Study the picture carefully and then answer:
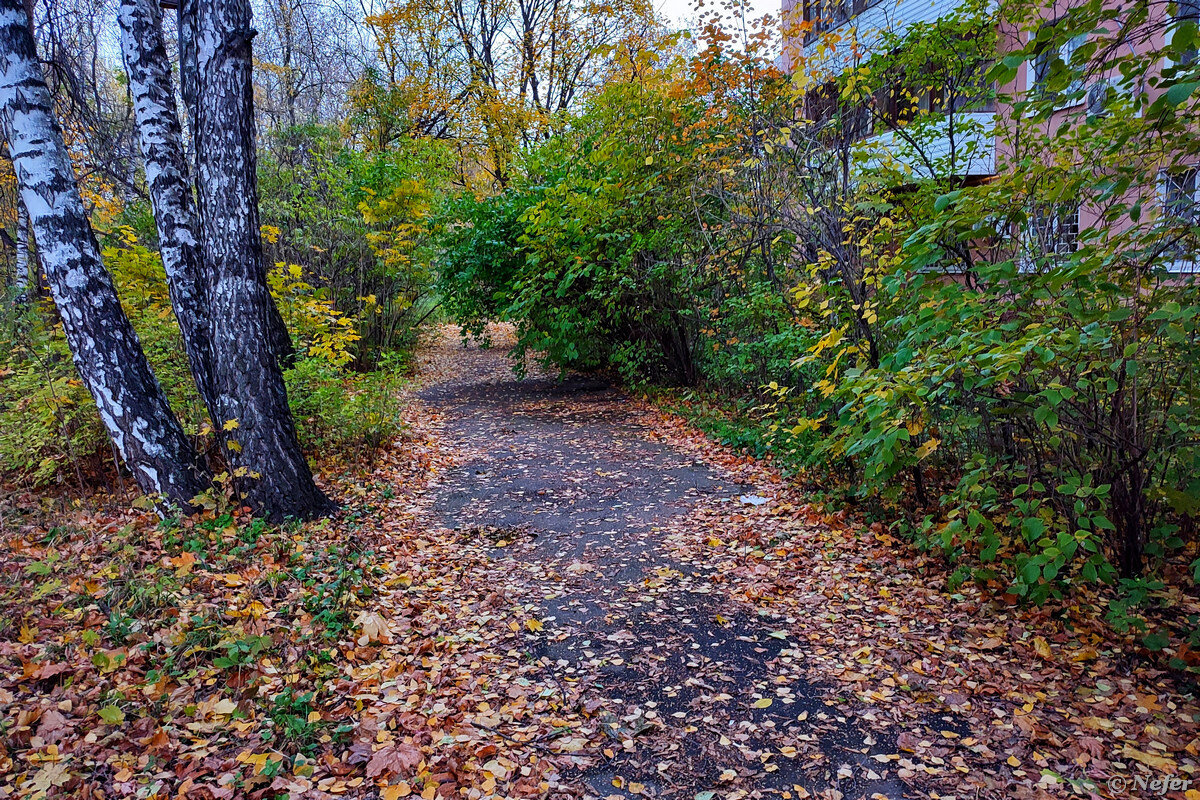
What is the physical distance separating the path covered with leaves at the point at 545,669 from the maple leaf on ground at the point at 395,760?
1 centimetres

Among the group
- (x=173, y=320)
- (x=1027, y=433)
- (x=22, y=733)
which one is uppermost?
(x=173, y=320)

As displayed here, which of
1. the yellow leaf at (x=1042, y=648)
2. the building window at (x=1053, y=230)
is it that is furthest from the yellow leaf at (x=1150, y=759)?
the building window at (x=1053, y=230)

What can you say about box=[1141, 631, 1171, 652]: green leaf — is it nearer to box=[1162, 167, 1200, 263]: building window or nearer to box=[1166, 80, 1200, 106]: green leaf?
box=[1162, 167, 1200, 263]: building window

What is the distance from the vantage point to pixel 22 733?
110 inches

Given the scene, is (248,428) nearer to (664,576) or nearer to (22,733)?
(22,733)

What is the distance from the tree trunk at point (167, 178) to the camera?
5434 mm

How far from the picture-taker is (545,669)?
3.80 m

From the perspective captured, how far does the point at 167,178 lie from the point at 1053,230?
715cm

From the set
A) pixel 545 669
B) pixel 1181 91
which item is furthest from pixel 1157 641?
pixel 545 669

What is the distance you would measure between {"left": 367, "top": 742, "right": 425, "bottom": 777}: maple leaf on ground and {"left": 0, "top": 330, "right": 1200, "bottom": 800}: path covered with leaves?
1 centimetres

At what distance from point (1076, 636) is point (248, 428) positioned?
6081 mm

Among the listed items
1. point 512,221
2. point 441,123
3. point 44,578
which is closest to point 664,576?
point 44,578

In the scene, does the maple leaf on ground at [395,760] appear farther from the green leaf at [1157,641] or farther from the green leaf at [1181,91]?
the green leaf at [1181,91]

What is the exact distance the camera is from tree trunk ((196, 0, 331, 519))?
4.97m
